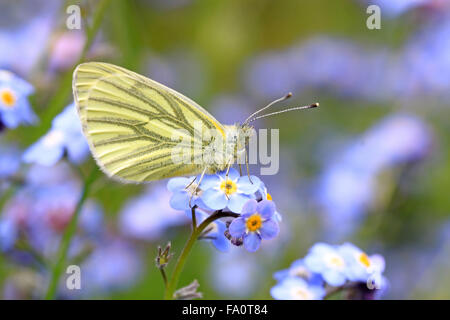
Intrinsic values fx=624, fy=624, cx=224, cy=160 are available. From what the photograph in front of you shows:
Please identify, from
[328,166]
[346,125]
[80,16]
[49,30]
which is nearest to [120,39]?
[49,30]

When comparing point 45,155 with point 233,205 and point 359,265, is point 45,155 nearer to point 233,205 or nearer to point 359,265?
point 233,205

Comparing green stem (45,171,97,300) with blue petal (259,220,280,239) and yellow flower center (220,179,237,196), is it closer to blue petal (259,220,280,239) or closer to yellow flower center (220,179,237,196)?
yellow flower center (220,179,237,196)

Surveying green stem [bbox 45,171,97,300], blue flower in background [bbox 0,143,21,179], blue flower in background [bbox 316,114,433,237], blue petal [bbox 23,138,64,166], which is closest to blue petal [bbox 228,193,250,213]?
green stem [bbox 45,171,97,300]

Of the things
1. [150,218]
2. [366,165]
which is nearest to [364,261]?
[150,218]

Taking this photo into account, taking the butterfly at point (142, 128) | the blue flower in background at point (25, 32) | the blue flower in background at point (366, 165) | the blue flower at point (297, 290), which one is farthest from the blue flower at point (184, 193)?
the blue flower in background at point (366, 165)

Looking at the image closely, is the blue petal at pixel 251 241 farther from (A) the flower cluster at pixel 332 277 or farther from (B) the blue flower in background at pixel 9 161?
(B) the blue flower in background at pixel 9 161
